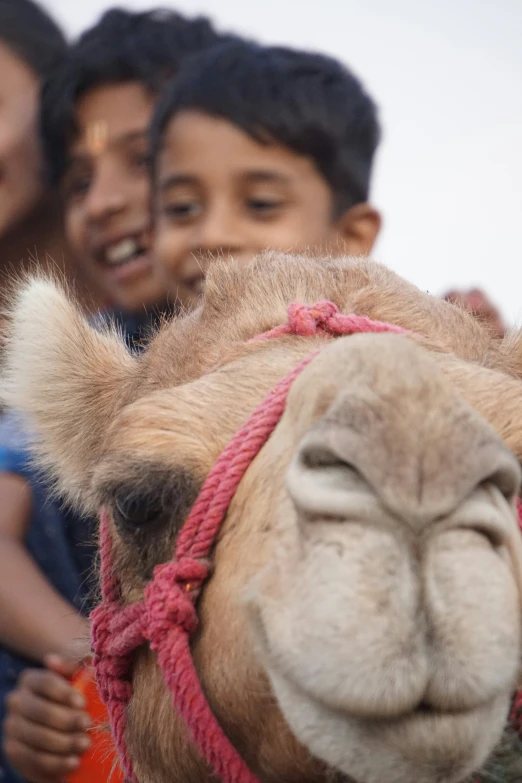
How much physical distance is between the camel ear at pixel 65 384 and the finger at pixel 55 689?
2.47 feet

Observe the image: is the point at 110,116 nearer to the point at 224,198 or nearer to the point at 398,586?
the point at 224,198

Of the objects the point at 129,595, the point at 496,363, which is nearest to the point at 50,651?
the point at 129,595

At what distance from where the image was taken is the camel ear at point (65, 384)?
3584 mm

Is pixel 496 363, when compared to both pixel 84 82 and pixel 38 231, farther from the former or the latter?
pixel 38 231

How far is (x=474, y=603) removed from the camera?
6.04 ft

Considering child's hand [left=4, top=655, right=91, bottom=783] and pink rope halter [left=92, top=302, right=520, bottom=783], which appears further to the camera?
child's hand [left=4, top=655, right=91, bottom=783]

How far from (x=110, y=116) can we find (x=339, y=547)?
5104 mm

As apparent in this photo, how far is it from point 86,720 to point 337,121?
365 cm

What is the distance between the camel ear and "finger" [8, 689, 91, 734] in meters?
0.85

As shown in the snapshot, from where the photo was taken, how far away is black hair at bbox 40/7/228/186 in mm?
6344

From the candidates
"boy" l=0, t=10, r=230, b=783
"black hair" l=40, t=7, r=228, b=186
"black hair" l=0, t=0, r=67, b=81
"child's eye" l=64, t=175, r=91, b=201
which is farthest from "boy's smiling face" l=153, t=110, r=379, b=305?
"black hair" l=0, t=0, r=67, b=81

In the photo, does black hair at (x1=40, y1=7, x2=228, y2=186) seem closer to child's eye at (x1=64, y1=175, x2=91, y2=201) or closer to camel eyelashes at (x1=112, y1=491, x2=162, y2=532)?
child's eye at (x1=64, y1=175, x2=91, y2=201)

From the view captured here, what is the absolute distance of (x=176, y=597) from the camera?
251 centimetres

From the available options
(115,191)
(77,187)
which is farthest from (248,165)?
(77,187)
